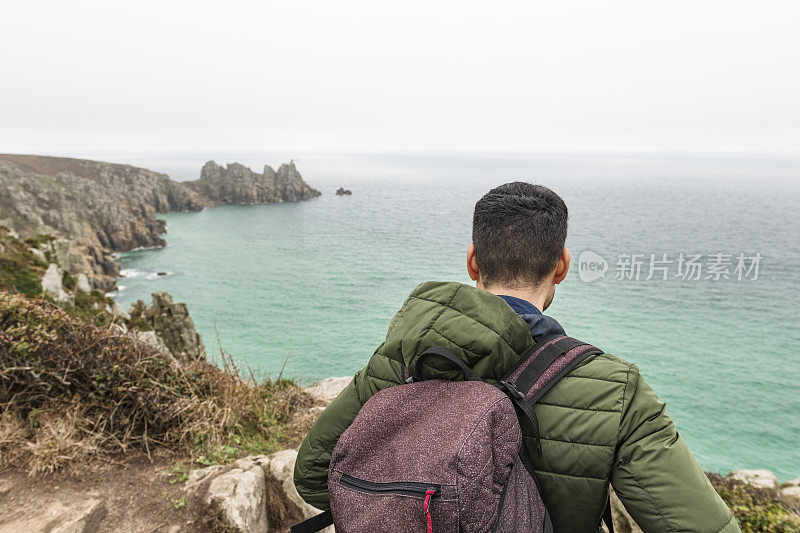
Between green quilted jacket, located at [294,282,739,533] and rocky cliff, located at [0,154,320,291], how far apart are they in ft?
75.8

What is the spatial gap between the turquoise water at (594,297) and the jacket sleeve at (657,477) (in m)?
9.82

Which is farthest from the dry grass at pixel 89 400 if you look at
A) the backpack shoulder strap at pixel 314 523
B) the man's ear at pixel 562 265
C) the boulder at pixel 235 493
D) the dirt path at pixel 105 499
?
the man's ear at pixel 562 265

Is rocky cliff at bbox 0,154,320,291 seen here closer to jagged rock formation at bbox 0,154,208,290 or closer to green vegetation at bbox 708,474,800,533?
jagged rock formation at bbox 0,154,208,290

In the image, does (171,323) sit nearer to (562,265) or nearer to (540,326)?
(562,265)

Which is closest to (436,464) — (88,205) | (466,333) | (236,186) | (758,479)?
(466,333)

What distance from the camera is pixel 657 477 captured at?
4.66ft

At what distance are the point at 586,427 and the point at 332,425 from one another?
40.4 inches

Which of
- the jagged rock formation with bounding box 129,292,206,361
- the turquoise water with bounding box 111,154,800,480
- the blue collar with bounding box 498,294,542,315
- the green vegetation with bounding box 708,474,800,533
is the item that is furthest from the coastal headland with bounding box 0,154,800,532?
the jagged rock formation with bounding box 129,292,206,361

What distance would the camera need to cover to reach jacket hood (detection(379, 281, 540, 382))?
1509 millimetres

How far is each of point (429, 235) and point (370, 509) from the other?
3033 inches

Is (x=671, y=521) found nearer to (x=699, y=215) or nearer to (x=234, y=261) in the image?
(x=234, y=261)

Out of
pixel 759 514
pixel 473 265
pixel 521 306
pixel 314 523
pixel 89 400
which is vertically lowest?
pixel 759 514

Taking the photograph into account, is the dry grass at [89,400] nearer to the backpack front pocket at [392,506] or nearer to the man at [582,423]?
the backpack front pocket at [392,506]

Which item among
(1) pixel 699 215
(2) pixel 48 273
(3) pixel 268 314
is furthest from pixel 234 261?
(1) pixel 699 215
